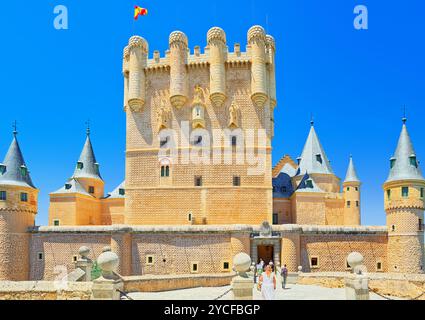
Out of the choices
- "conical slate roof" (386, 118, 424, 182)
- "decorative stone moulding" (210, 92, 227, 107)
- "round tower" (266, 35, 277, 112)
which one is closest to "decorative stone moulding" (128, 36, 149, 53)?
"decorative stone moulding" (210, 92, 227, 107)

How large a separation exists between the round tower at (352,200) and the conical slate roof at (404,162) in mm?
9248

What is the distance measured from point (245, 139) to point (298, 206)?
6788 mm

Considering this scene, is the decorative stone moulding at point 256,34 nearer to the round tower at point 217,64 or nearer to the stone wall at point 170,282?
the round tower at point 217,64

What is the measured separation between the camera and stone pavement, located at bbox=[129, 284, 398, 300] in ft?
55.6

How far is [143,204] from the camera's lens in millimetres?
30984

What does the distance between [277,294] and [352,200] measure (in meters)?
20.6

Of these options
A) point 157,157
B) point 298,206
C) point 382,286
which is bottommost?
point 382,286

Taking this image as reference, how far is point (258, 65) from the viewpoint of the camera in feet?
102

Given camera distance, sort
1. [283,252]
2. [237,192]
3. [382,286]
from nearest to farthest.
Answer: [382,286] → [283,252] → [237,192]

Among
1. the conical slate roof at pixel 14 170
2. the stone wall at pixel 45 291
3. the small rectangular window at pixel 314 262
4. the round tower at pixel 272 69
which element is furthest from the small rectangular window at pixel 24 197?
the round tower at pixel 272 69

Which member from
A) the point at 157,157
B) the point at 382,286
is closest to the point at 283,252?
the point at 382,286

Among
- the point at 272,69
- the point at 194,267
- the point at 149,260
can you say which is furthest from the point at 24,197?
the point at 272,69

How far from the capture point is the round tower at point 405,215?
2475 centimetres
